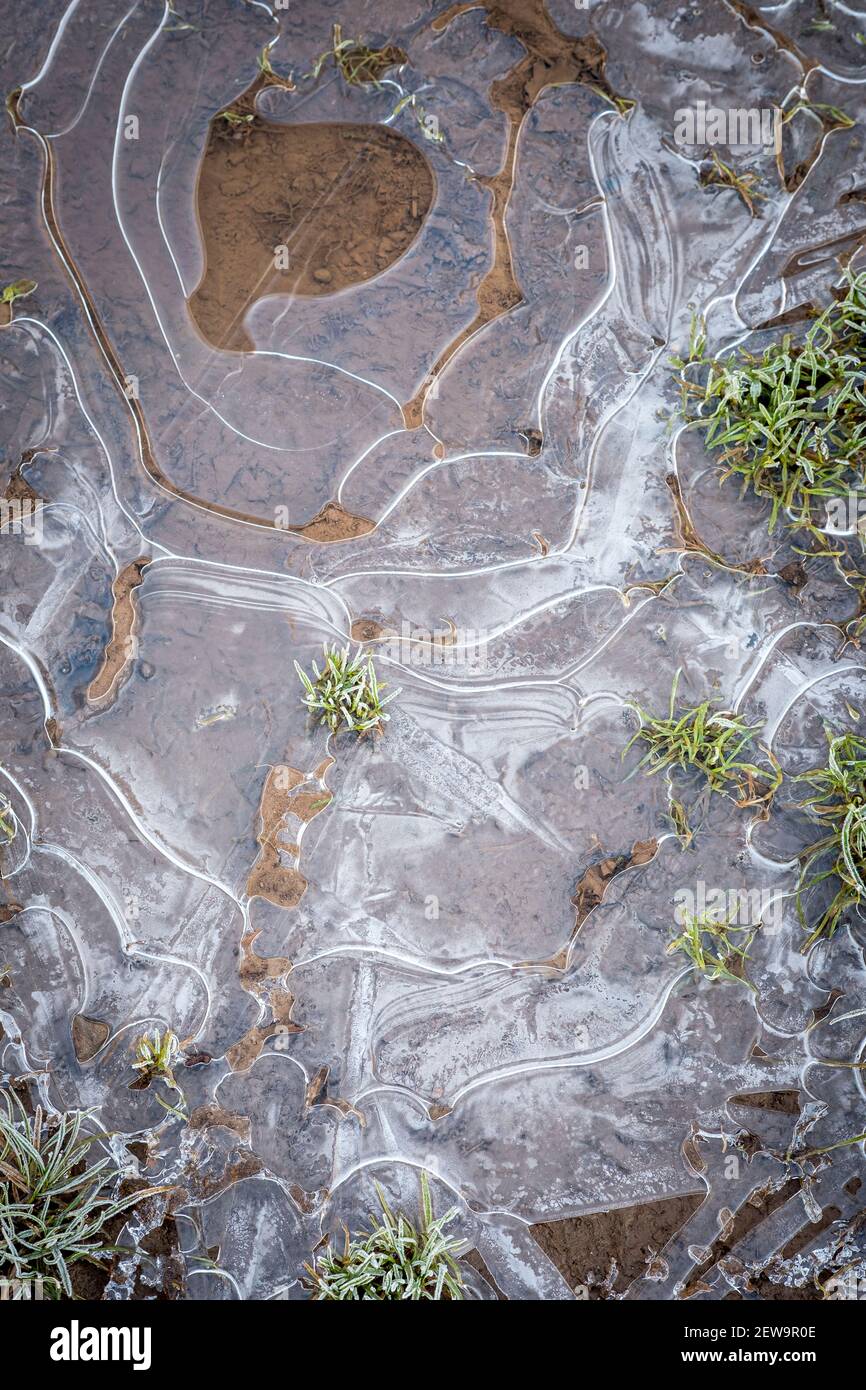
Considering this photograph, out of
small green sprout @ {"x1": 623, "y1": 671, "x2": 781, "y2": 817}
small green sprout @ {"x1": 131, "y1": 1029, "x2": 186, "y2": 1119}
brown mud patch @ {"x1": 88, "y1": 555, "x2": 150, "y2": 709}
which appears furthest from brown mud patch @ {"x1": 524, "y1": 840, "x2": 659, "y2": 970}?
brown mud patch @ {"x1": 88, "y1": 555, "x2": 150, "y2": 709}

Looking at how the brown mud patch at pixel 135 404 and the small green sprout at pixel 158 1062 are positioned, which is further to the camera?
the brown mud patch at pixel 135 404

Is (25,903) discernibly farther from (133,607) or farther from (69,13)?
(69,13)

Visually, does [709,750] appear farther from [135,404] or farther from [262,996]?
[135,404]

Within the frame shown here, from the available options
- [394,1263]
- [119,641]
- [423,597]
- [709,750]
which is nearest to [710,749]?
[709,750]

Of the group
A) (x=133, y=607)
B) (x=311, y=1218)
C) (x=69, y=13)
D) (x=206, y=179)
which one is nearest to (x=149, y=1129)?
(x=311, y=1218)

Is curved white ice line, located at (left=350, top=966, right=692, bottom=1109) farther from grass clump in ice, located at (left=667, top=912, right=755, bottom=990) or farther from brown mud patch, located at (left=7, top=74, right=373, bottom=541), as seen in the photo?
brown mud patch, located at (left=7, top=74, right=373, bottom=541)

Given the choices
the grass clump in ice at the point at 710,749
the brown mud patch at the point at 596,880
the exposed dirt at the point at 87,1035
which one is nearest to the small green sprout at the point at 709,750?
the grass clump in ice at the point at 710,749

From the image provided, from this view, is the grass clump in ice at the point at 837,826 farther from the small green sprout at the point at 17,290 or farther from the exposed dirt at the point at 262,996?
the small green sprout at the point at 17,290
